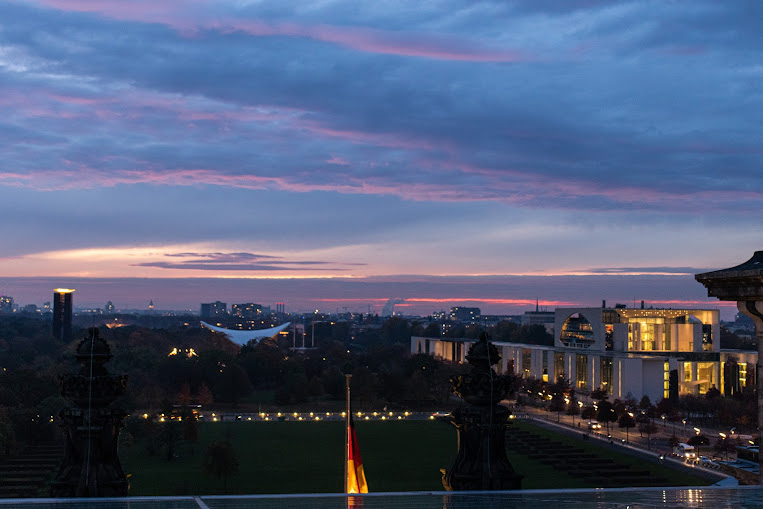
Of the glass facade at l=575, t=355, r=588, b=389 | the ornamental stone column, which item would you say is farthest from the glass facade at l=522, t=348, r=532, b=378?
the ornamental stone column

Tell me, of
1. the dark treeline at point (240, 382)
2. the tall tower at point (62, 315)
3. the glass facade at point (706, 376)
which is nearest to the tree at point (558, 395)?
the dark treeline at point (240, 382)

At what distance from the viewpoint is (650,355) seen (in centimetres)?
9094

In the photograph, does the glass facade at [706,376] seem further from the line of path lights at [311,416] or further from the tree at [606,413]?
the line of path lights at [311,416]

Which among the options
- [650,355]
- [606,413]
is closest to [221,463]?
[606,413]

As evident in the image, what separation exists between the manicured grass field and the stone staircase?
397cm

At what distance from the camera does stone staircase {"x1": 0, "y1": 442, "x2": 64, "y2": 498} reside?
1474 inches

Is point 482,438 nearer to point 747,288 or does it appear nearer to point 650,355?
point 747,288

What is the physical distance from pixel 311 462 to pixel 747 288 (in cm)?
4123

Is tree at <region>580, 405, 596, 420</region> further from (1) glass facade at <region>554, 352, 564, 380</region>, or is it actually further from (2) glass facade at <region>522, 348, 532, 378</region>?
(2) glass facade at <region>522, 348, 532, 378</region>

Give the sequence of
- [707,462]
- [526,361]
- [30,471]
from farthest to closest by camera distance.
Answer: [526,361] → [707,462] → [30,471]

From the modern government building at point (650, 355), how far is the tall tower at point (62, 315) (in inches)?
3773

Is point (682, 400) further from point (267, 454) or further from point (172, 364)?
point (172, 364)

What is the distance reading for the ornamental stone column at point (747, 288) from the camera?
28.0 ft

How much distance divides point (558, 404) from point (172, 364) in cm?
3911
